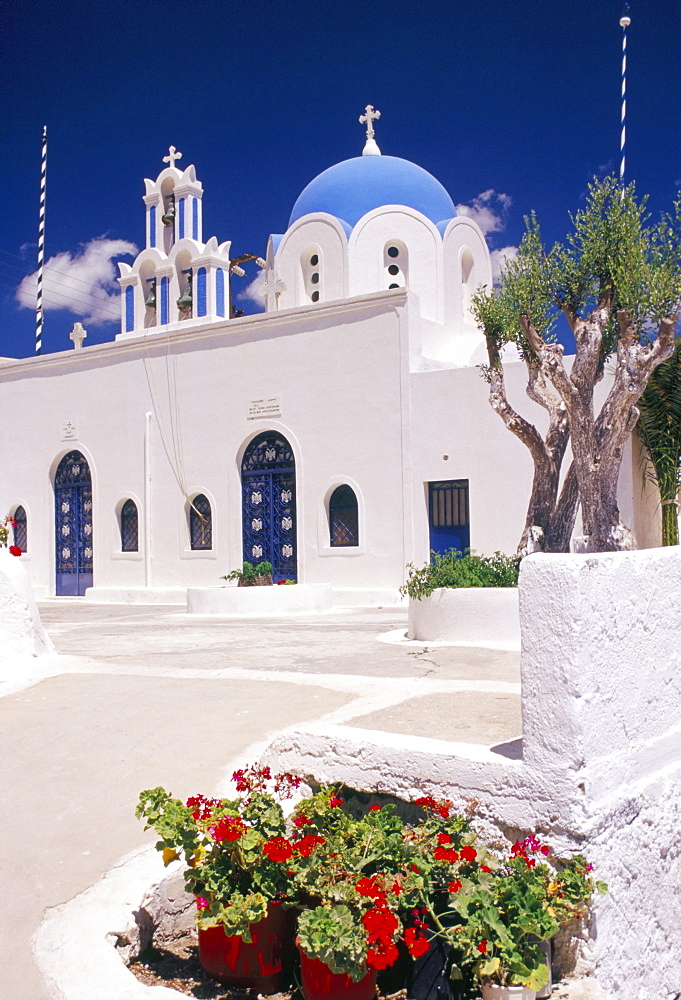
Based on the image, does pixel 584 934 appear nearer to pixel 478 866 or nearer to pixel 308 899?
pixel 478 866

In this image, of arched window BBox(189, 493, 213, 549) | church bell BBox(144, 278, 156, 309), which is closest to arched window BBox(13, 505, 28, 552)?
arched window BBox(189, 493, 213, 549)

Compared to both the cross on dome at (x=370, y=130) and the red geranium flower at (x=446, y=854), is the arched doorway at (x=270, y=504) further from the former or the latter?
the red geranium flower at (x=446, y=854)

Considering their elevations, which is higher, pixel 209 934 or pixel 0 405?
pixel 0 405

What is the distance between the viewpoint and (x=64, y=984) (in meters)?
2.54

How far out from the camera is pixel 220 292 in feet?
59.0

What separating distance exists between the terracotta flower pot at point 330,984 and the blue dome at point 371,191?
16637 millimetres

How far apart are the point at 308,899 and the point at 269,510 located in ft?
45.5

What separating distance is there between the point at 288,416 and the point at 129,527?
4618mm

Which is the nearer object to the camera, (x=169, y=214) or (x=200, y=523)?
(x=200, y=523)

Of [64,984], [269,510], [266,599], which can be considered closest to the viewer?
[64,984]

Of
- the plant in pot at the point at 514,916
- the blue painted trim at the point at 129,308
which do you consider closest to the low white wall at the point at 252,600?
the blue painted trim at the point at 129,308

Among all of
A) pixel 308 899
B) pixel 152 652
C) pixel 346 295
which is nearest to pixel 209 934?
pixel 308 899

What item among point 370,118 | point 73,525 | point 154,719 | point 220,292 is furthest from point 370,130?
point 154,719

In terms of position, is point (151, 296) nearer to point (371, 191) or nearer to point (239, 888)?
point (371, 191)
